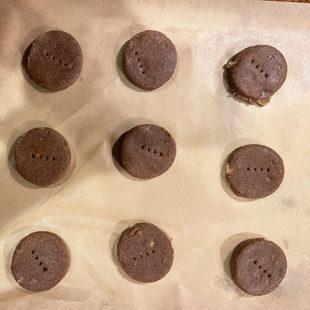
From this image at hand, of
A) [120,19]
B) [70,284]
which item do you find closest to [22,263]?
[70,284]

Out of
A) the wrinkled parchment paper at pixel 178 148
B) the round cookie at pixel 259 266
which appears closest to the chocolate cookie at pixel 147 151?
the wrinkled parchment paper at pixel 178 148

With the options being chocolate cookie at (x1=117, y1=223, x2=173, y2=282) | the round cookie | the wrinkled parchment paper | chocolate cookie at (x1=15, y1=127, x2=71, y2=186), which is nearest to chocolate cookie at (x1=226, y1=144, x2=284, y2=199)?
the wrinkled parchment paper

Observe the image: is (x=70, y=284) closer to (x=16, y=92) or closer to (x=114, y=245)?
(x=114, y=245)

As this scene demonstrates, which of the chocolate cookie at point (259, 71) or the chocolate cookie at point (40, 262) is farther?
the chocolate cookie at point (259, 71)

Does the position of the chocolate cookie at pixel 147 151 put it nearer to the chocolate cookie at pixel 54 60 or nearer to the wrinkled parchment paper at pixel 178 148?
the wrinkled parchment paper at pixel 178 148

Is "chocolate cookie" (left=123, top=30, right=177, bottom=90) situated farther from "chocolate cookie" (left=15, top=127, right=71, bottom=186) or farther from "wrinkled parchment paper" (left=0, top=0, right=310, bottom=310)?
"chocolate cookie" (left=15, top=127, right=71, bottom=186)

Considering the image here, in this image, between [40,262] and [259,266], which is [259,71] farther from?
[40,262]

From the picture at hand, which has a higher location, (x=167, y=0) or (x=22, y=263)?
(x=167, y=0)
